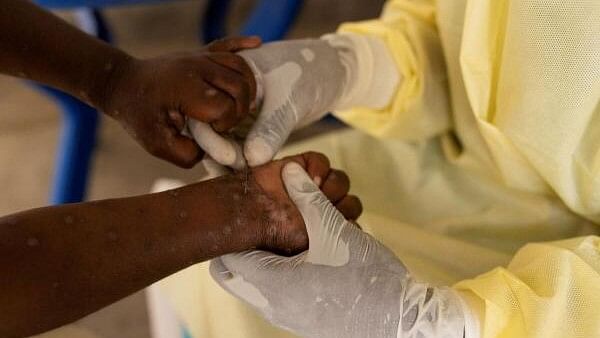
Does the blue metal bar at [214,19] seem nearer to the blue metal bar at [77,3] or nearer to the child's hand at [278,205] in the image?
the blue metal bar at [77,3]

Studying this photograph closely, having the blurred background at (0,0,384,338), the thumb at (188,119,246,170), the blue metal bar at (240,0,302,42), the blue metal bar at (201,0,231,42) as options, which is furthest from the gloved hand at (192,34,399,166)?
the blue metal bar at (201,0,231,42)

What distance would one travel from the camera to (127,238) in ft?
1.43

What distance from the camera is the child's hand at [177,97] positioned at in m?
0.52

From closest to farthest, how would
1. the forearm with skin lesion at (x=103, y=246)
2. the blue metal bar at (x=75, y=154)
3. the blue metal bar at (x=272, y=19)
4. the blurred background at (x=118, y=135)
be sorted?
the forearm with skin lesion at (x=103, y=246)
the blue metal bar at (x=272, y=19)
the blue metal bar at (x=75, y=154)
the blurred background at (x=118, y=135)

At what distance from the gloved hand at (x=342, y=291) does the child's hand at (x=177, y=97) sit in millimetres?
106

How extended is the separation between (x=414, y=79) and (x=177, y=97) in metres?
0.23

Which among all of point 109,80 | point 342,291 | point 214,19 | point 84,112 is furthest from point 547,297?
point 214,19

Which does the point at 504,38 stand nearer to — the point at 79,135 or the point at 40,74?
the point at 40,74

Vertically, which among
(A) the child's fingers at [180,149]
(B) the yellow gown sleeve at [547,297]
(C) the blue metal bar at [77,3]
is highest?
(C) the blue metal bar at [77,3]

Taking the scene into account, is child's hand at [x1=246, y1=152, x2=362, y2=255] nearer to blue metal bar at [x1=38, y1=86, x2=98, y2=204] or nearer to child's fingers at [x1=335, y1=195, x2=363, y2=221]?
child's fingers at [x1=335, y1=195, x2=363, y2=221]

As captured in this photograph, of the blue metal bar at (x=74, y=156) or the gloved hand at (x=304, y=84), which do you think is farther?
the blue metal bar at (x=74, y=156)

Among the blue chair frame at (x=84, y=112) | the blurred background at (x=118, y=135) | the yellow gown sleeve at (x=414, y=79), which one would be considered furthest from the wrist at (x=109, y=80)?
the blurred background at (x=118, y=135)

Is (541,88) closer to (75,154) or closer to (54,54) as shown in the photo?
(54,54)

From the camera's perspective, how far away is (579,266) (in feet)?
1.53
